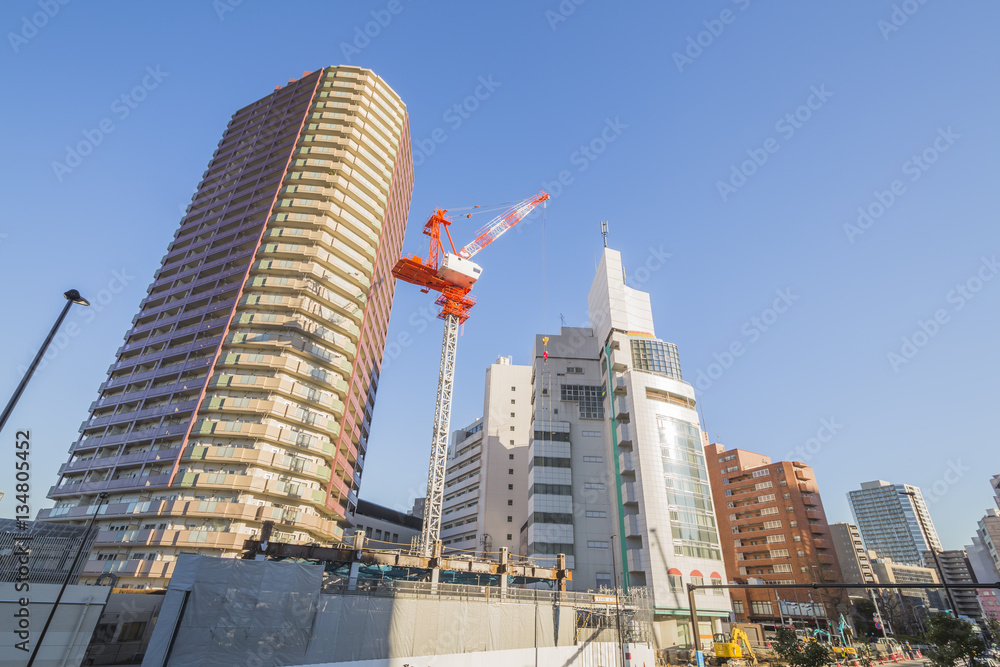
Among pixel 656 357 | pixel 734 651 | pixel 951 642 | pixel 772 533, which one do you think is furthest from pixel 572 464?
pixel 772 533

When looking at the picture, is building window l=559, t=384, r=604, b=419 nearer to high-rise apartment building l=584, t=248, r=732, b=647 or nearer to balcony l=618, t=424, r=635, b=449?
high-rise apartment building l=584, t=248, r=732, b=647

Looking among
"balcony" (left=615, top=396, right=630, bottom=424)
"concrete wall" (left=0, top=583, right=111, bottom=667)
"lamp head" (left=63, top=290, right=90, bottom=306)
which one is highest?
"balcony" (left=615, top=396, right=630, bottom=424)

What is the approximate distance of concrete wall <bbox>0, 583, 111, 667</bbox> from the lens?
67.6 ft

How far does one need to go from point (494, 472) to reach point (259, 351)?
1977 inches

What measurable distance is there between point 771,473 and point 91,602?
377 feet

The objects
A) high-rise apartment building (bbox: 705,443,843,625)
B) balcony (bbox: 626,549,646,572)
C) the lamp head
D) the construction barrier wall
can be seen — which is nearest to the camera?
the lamp head

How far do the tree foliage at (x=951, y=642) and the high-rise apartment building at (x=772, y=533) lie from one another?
61.7 metres

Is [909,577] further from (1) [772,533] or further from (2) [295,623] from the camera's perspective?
(2) [295,623]

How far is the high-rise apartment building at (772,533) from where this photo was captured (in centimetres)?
9262

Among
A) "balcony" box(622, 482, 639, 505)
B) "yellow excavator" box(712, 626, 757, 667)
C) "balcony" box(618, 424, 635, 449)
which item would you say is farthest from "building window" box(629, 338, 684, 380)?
"yellow excavator" box(712, 626, 757, 667)

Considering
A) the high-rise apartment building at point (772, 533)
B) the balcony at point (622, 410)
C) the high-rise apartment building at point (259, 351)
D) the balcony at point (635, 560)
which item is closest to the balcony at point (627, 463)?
the balcony at point (622, 410)

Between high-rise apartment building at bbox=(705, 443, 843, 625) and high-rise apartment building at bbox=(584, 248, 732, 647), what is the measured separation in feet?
123

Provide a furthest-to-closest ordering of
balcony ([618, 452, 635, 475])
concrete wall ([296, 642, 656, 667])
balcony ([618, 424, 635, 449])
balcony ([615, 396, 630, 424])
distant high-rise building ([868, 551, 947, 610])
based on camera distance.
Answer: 1. distant high-rise building ([868, 551, 947, 610])
2. balcony ([615, 396, 630, 424])
3. balcony ([618, 424, 635, 449])
4. balcony ([618, 452, 635, 475])
5. concrete wall ([296, 642, 656, 667])

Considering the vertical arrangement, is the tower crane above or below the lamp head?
above
